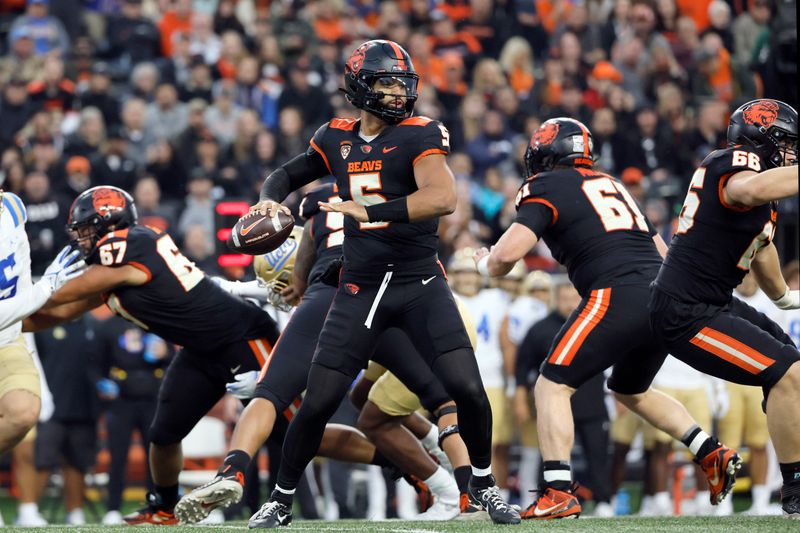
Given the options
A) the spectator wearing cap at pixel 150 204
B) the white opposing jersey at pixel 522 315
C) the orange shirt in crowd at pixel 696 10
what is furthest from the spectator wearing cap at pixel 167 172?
the orange shirt in crowd at pixel 696 10

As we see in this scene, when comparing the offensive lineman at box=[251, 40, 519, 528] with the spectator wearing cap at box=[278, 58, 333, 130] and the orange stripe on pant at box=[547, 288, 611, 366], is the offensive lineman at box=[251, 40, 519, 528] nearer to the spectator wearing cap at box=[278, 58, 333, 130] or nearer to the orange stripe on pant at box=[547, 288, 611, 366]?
the orange stripe on pant at box=[547, 288, 611, 366]

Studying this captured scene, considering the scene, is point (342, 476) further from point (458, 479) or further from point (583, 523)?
point (583, 523)

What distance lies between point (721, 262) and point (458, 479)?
6.44 feet

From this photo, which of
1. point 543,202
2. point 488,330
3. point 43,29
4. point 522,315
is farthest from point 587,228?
point 43,29

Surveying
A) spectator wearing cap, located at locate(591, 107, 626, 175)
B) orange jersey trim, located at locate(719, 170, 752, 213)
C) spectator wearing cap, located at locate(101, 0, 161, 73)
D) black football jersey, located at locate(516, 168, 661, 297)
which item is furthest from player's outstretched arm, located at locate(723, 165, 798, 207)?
spectator wearing cap, located at locate(101, 0, 161, 73)

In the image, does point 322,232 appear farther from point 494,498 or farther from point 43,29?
point 43,29

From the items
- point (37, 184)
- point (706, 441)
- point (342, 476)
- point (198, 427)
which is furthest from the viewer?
point (37, 184)

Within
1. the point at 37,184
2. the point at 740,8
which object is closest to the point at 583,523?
the point at 37,184

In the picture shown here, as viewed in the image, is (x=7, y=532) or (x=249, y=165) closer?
(x=7, y=532)

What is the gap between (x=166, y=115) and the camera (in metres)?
13.4

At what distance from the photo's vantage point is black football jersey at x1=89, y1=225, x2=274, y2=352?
6.89 m

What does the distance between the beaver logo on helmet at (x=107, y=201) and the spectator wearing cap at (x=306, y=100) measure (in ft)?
20.9

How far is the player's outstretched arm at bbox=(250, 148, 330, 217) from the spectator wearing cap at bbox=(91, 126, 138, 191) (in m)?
6.27

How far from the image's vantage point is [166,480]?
7.38 meters
